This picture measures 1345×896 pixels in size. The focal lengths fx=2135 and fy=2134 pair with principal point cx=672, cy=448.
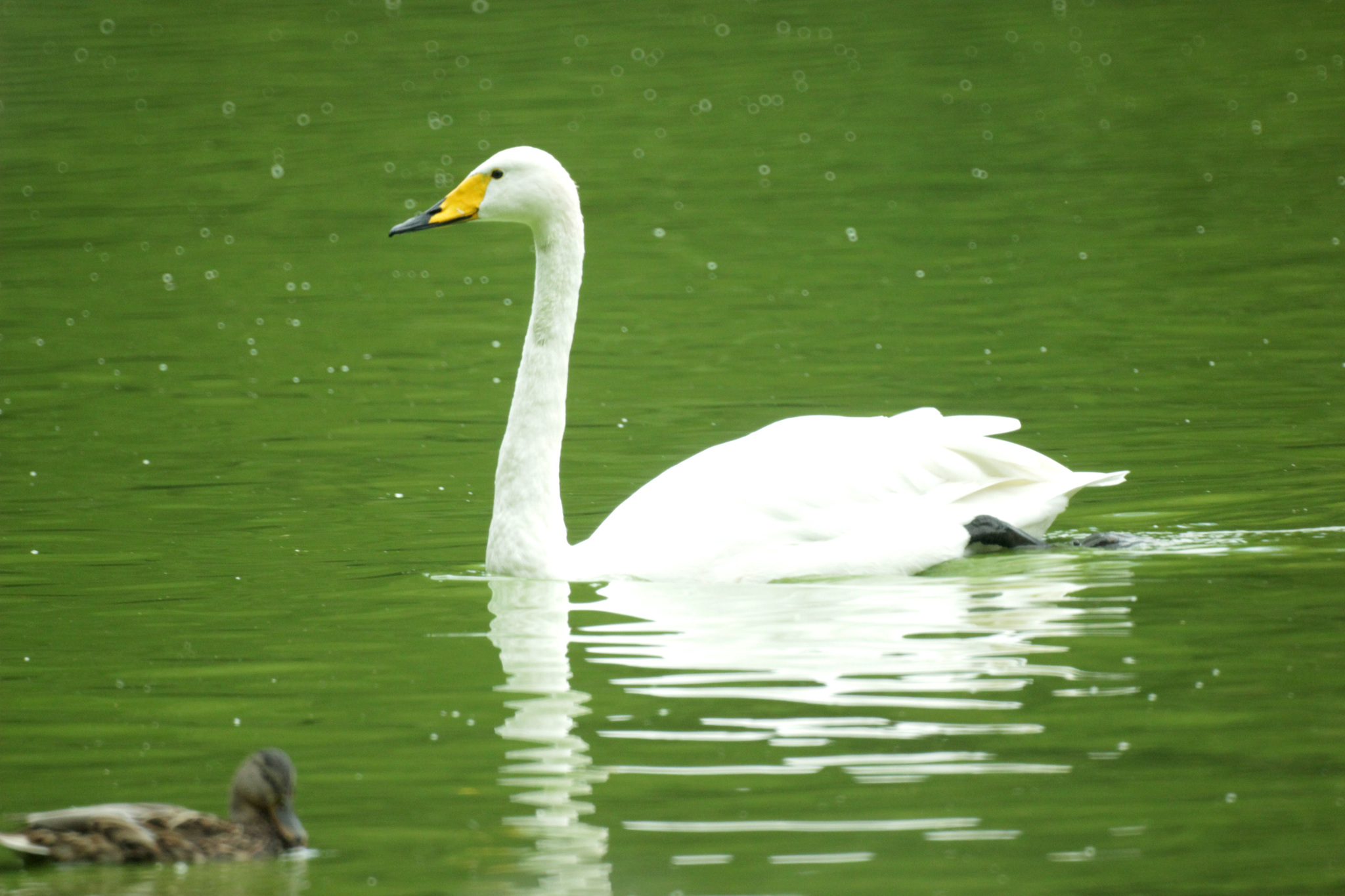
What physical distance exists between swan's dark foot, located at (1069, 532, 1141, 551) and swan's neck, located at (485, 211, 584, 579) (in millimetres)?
2434

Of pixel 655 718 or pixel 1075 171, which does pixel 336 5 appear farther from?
pixel 655 718

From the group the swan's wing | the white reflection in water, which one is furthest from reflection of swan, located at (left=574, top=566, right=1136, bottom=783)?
the swan's wing

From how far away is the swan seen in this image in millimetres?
9570

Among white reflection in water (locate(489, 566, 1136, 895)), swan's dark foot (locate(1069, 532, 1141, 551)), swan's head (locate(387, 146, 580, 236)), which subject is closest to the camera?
white reflection in water (locate(489, 566, 1136, 895))

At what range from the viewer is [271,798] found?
252 inches

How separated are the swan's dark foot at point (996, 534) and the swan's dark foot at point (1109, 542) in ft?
0.75

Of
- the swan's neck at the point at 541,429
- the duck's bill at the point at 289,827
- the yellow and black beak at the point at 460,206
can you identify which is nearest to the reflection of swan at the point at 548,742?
the swan's neck at the point at 541,429

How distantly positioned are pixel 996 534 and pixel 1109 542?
1.80 ft

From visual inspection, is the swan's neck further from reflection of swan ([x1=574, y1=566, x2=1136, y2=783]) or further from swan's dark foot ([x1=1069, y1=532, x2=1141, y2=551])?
swan's dark foot ([x1=1069, y1=532, x2=1141, y2=551])

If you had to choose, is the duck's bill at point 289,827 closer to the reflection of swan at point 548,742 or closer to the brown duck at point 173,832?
the brown duck at point 173,832

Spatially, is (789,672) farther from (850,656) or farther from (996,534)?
(996,534)

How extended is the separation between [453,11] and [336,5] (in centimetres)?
336

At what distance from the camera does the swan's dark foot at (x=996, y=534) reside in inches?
390

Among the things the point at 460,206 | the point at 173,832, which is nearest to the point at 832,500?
the point at 460,206
